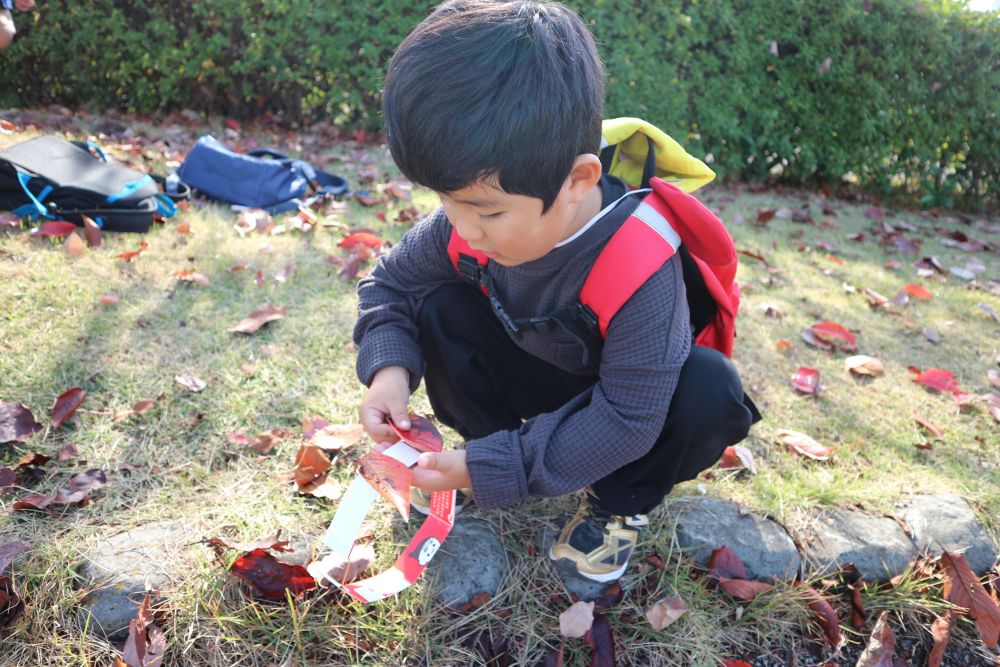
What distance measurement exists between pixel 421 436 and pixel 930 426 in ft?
6.17

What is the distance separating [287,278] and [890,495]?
239cm

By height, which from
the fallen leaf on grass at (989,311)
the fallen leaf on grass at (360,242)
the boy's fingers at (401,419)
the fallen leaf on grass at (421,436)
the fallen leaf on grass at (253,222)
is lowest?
the fallen leaf on grass at (253,222)

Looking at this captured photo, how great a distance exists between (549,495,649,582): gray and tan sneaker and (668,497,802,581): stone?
18 cm

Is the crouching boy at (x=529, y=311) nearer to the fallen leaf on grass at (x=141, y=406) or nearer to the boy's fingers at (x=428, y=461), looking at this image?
the boy's fingers at (x=428, y=461)

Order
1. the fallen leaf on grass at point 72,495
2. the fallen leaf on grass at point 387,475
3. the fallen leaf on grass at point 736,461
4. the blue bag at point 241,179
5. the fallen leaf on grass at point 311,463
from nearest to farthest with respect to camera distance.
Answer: the fallen leaf on grass at point 387,475, the fallen leaf on grass at point 72,495, the fallen leaf on grass at point 311,463, the fallen leaf on grass at point 736,461, the blue bag at point 241,179

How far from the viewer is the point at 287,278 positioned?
2.97 m

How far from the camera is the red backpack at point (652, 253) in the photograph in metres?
1.42

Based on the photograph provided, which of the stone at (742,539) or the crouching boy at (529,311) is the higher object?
the crouching boy at (529,311)

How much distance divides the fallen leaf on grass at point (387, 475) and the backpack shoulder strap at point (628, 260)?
53 centimetres

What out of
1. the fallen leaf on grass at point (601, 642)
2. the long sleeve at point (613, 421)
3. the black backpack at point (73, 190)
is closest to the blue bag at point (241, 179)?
the black backpack at point (73, 190)

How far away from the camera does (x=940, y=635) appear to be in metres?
1.71

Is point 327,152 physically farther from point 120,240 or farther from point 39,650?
point 39,650

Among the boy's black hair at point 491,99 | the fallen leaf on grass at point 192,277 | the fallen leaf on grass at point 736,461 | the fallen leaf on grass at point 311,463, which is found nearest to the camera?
the boy's black hair at point 491,99

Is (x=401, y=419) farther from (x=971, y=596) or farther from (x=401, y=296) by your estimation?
(x=971, y=596)
